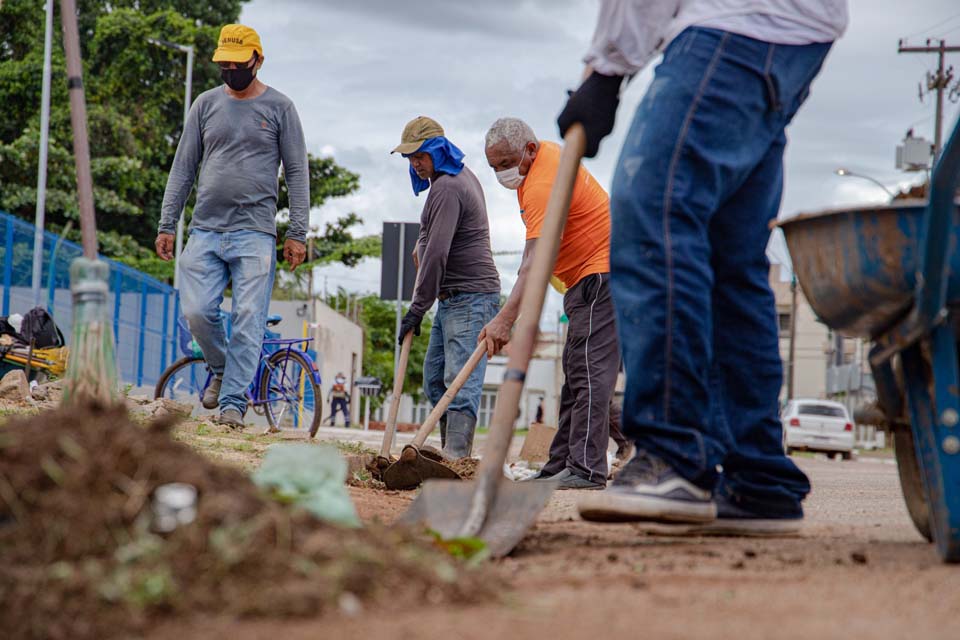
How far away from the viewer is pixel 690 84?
116 inches

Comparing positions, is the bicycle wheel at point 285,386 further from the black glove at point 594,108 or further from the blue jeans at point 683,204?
the blue jeans at point 683,204

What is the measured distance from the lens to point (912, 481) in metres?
3.17

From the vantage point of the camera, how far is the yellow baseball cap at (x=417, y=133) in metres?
6.76

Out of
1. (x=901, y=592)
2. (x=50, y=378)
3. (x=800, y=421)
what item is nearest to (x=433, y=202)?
(x=901, y=592)

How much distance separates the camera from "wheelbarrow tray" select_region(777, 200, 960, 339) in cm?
263

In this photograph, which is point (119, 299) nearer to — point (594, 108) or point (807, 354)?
point (594, 108)

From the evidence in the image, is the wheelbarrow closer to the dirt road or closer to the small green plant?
the dirt road

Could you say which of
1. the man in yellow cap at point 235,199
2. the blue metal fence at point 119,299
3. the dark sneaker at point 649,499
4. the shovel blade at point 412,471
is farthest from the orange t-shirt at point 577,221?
the blue metal fence at point 119,299

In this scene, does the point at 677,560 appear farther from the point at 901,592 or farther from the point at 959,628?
the point at 959,628

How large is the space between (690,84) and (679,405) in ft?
2.75

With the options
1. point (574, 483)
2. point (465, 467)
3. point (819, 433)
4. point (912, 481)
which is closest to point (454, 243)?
point (465, 467)

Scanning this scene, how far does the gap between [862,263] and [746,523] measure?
0.94 m

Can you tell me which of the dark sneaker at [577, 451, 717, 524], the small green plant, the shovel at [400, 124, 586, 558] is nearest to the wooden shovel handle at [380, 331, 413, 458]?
the shovel at [400, 124, 586, 558]

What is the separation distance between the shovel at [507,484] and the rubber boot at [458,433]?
11.6 ft
